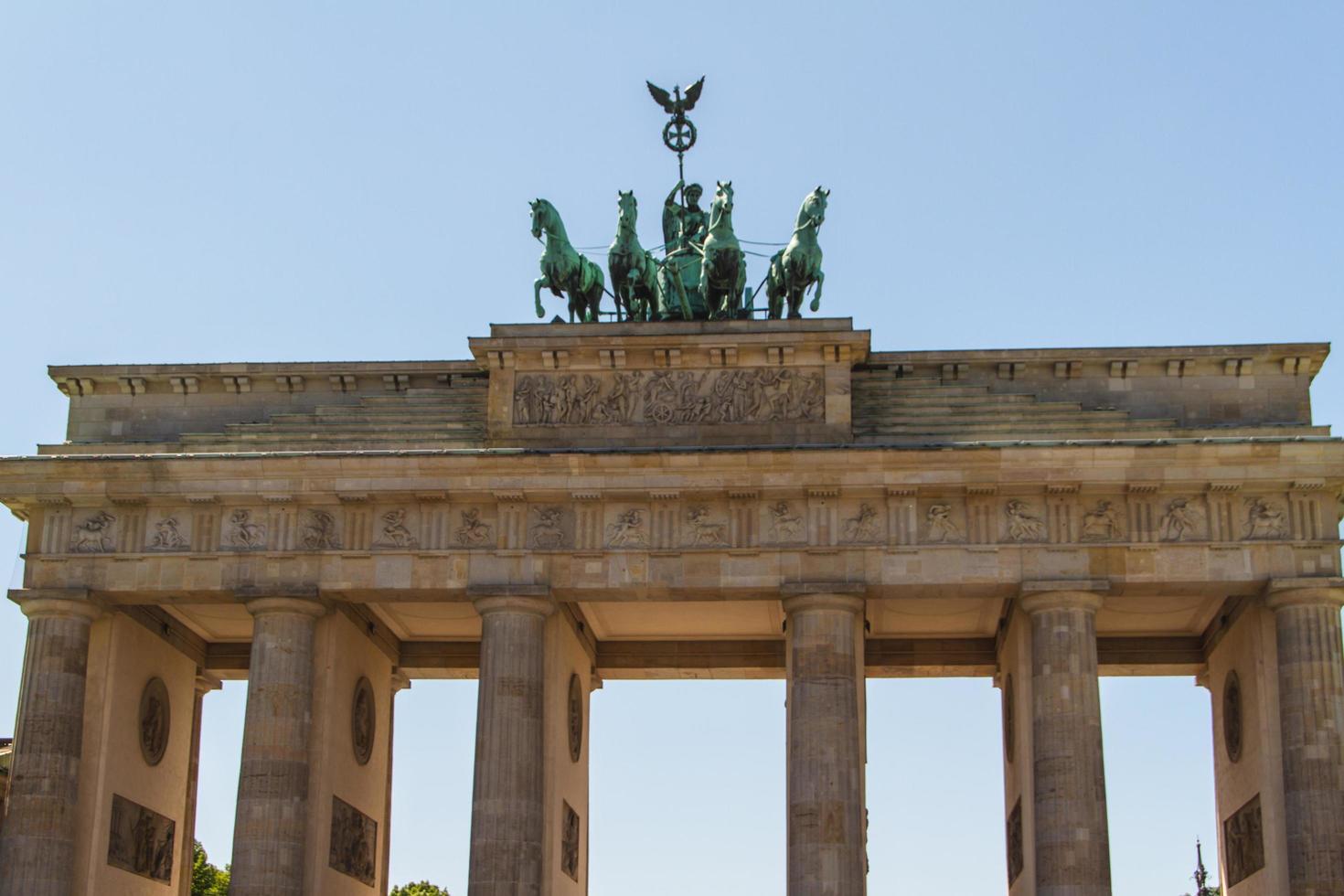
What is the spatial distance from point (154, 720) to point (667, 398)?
1330 cm

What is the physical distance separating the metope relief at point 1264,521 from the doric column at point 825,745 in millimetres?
7741

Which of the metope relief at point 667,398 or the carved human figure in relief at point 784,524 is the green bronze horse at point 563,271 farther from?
the carved human figure in relief at point 784,524

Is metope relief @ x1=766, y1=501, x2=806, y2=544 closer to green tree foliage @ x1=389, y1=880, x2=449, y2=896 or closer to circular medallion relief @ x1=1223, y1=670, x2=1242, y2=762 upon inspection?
circular medallion relief @ x1=1223, y1=670, x2=1242, y2=762

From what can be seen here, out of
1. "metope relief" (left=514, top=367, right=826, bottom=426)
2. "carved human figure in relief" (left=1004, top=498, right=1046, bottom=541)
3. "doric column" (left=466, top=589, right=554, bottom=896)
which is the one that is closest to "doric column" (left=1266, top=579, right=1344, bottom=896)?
"carved human figure in relief" (left=1004, top=498, right=1046, bottom=541)

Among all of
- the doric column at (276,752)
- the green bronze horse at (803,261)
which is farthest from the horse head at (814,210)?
the doric column at (276,752)

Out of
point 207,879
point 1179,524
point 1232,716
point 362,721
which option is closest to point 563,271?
point 362,721

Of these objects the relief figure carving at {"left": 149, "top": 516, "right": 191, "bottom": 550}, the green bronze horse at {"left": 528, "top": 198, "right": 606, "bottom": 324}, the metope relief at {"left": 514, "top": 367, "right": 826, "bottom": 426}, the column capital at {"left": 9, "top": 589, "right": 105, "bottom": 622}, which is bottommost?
the column capital at {"left": 9, "top": 589, "right": 105, "bottom": 622}

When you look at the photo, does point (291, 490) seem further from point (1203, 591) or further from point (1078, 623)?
point (1203, 591)

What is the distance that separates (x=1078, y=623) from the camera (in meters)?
38.1

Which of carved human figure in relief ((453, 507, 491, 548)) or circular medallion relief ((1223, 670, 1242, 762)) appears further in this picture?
circular medallion relief ((1223, 670, 1242, 762))

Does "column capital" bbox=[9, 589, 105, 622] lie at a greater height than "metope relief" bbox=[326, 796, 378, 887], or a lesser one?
greater

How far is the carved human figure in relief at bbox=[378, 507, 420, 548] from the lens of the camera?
39438mm

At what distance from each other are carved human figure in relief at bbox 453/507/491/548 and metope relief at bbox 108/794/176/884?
9.03m

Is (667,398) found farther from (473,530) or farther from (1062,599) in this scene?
(1062,599)
